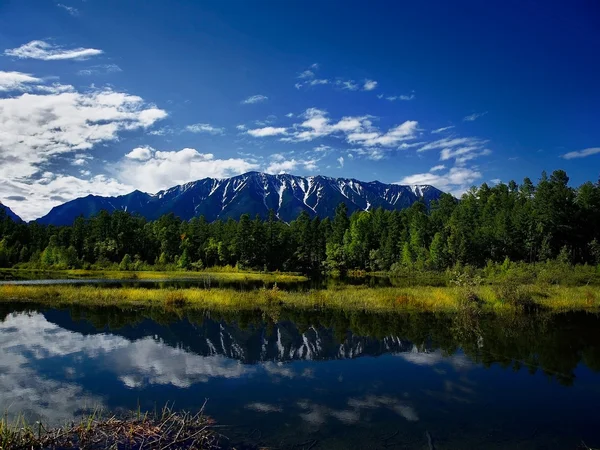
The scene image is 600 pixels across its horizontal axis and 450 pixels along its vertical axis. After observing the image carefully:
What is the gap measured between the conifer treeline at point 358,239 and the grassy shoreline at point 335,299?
55.5 meters

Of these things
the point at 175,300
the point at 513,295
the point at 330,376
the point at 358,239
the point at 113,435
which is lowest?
the point at 330,376

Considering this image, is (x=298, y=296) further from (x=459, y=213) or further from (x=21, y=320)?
(x=459, y=213)

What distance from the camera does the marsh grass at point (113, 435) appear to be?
9.69 meters

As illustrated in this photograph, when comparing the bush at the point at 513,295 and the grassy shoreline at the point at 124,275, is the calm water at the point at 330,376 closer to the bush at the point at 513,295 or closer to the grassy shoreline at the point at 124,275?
the bush at the point at 513,295

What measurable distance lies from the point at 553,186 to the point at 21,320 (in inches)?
4877

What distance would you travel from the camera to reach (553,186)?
108 m

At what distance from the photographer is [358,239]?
127 m

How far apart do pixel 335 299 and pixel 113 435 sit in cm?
2921

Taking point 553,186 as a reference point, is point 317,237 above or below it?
below

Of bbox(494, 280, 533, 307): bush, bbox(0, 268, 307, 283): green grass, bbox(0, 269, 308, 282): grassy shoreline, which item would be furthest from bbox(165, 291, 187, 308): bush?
bbox(0, 269, 308, 282): grassy shoreline

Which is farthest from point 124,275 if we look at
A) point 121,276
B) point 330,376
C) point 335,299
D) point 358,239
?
point 358,239

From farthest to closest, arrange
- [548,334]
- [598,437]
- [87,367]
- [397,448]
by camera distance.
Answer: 1. [548,334]
2. [87,367]
3. [598,437]
4. [397,448]

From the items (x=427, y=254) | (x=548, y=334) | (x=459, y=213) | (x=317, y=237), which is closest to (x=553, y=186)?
(x=459, y=213)

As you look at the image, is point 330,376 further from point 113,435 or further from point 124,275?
point 124,275
